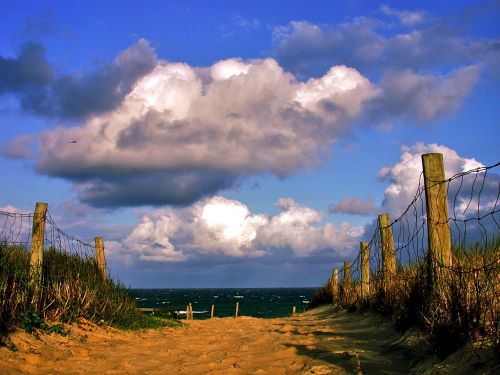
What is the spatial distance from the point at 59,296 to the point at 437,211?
6845 millimetres

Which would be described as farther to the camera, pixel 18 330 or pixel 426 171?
pixel 18 330

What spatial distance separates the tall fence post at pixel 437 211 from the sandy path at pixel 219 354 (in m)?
1.24

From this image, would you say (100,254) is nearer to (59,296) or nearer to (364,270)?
(59,296)

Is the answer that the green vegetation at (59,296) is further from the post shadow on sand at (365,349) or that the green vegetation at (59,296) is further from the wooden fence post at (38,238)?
the post shadow on sand at (365,349)

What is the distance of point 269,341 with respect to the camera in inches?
311

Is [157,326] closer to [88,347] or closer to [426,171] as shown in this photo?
[88,347]

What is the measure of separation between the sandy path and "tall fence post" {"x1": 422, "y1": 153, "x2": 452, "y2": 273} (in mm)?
1239

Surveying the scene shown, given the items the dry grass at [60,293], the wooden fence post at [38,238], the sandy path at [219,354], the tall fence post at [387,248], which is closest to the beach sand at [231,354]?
A: the sandy path at [219,354]

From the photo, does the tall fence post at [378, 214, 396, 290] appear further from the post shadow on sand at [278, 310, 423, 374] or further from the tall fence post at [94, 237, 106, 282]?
the tall fence post at [94, 237, 106, 282]

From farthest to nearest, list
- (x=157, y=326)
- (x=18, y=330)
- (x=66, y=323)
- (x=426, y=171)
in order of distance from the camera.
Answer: (x=157, y=326)
(x=66, y=323)
(x=18, y=330)
(x=426, y=171)

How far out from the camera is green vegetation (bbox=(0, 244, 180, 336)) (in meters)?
7.71

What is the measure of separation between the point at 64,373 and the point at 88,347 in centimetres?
204

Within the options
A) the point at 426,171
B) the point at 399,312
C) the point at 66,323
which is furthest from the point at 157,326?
the point at 426,171

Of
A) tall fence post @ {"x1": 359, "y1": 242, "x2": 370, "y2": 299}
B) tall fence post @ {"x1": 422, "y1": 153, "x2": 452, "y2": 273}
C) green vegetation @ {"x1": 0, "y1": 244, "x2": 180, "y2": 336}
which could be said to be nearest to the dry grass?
green vegetation @ {"x1": 0, "y1": 244, "x2": 180, "y2": 336}
